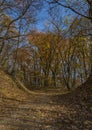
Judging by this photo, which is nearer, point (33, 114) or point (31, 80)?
point (33, 114)

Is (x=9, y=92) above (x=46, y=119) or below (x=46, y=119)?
below

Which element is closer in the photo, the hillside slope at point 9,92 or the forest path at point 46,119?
the forest path at point 46,119

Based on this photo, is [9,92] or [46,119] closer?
[46,119]

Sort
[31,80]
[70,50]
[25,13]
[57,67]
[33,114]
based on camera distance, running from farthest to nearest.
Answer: [31,80]
[57,67]
[70,50]
[25,13]
[33,114]

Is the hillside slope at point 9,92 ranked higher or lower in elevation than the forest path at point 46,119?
lower

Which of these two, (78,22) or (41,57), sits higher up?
(78,22)

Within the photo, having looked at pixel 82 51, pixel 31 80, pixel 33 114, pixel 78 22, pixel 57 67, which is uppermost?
pixel 33 114

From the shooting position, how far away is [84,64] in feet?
159

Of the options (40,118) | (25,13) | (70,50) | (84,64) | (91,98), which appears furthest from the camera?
(84,64)

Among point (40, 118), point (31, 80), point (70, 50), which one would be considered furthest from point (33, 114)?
point (31, 80)

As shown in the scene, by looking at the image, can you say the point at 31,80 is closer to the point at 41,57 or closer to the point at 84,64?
the point at 41,57

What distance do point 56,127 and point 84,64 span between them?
40.2m

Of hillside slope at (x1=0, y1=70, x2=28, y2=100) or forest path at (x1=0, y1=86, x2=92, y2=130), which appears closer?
forest path at (x1=0, y1=86, x2=92, y2=130)

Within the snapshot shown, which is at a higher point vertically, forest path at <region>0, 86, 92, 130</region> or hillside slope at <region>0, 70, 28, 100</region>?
forest path at <region>0, 86, 92, 130</region>
